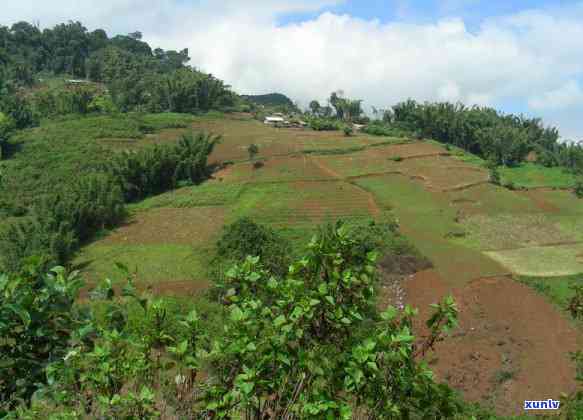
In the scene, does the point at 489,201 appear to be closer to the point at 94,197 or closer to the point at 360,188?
the point at 360,188

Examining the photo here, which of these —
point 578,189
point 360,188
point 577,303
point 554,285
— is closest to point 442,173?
point 360,188

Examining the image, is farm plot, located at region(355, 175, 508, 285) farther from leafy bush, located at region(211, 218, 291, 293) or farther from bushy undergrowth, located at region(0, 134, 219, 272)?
bushy undergrowth, located at region(0, 134, 219, 272)

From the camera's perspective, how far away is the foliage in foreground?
2.52 meters

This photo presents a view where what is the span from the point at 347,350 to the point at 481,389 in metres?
12.9

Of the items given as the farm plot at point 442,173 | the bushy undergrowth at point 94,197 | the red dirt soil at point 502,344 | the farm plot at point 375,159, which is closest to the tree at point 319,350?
the red dirt soil at point 502,344

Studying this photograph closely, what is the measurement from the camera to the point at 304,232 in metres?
25.3

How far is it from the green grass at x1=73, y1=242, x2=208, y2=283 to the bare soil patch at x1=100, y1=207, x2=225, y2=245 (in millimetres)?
779

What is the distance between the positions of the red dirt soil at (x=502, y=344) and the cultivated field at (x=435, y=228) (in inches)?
1.6

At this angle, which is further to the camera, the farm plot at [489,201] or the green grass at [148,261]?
the farm plot at [489,201]

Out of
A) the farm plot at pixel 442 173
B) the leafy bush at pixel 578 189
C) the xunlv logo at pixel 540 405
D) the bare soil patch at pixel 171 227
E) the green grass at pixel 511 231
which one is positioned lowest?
the xunlv logo at pixel 540 405

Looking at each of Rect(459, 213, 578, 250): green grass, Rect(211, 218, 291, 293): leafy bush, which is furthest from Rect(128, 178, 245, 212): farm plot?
Rect(459, 213, 578, 250): green grass

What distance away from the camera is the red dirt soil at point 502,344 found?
14414 mm

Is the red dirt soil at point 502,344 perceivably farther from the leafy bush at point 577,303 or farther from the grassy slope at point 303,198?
the leafy bush at point 577,303

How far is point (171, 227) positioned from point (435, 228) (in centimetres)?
1268
